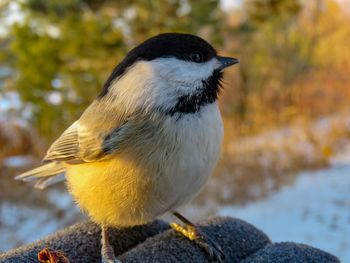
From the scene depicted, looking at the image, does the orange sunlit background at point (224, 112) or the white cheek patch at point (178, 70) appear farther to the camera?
the orange sunlit background at point (224, 112)

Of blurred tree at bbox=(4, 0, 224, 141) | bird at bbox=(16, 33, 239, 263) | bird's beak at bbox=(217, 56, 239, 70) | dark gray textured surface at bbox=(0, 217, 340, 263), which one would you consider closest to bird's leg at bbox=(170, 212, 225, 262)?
dark gray textured surface at bbox=(0, 217, 340, 263)

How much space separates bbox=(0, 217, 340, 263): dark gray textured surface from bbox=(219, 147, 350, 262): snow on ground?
1270 mm

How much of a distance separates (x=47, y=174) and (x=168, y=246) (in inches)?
17.8

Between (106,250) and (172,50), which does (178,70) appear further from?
(106,250)

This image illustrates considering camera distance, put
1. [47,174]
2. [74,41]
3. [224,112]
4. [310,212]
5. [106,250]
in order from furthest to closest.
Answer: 1. [224,112]
2. [74,41]
3. [310,212]
4. [47,174]
5. [106,250]

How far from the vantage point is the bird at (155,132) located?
2.66ft

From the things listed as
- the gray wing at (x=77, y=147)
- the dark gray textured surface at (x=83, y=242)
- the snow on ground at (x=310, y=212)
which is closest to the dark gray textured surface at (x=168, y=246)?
the dark gray textured surface at (x=83, y=242)

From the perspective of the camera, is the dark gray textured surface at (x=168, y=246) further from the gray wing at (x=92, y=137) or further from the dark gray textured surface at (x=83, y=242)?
the gray wing at (x=92, y=137)

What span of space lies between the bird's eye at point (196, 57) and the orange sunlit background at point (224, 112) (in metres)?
1.65

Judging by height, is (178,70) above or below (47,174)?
above

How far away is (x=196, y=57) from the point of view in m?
0.86

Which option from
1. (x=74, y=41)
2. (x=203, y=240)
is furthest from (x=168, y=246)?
(x=74, y=41)

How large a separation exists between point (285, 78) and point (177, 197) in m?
5.45

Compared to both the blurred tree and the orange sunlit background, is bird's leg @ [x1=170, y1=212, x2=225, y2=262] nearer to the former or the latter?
the orange sunlit background
